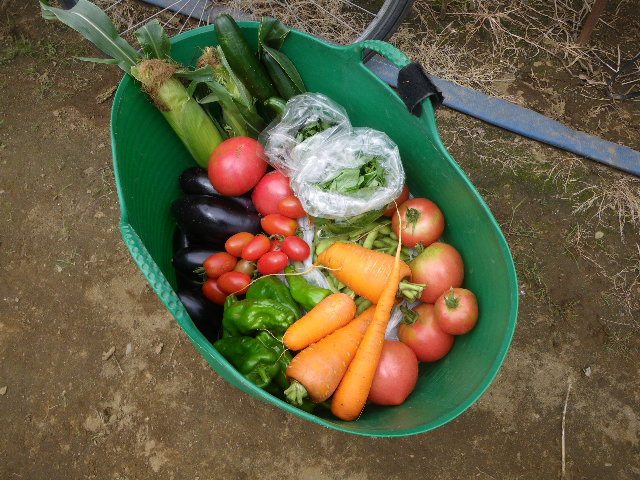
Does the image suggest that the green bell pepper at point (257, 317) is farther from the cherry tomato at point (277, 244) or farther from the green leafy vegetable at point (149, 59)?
the green leafy vegetable at point (149, 59)

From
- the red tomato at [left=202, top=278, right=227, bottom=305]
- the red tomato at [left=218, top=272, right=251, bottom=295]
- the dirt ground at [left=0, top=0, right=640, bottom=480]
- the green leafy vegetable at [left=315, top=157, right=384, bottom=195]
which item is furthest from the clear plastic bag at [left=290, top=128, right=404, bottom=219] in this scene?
the dirt ground at [left=0, top=0, right=640, bottom=480]

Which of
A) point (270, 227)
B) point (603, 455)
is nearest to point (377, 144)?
point (270, 227)

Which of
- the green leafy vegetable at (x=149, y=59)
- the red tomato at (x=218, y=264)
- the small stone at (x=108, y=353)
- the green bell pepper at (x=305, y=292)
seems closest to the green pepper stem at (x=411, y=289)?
the green bell pepper at (x=305, y=292)

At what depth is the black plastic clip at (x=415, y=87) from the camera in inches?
54.5

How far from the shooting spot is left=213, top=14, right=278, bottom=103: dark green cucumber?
5.53ft

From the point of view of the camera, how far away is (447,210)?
1683mm

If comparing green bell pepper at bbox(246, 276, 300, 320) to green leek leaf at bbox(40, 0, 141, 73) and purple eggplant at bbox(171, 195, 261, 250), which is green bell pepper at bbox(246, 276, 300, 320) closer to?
purple eggplant at bbox(171, 195, 261, 250)

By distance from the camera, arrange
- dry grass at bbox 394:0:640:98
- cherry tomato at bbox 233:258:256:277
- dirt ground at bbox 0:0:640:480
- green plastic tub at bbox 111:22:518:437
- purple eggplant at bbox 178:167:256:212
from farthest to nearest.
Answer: dry grass at bbox 394:0:640:98, dirt ground at bbox 0:0:640:480, purple eggplant at bbox 178:167:256:212, cherry tomato at bbox 233:258:256:277, green plastic tub at bbox 111:22:518:437

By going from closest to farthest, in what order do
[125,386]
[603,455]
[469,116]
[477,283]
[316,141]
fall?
[477,283] → [316,141] → [603,455] → [125,386] → [469,116]

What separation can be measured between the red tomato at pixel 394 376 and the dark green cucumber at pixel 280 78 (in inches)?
40.5

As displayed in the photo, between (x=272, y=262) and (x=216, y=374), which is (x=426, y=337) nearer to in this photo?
(x=272, y=262)

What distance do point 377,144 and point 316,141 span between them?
22cm

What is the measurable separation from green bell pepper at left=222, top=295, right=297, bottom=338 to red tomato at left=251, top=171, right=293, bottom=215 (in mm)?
403

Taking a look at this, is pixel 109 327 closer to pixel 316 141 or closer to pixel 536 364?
pixel 316 141
